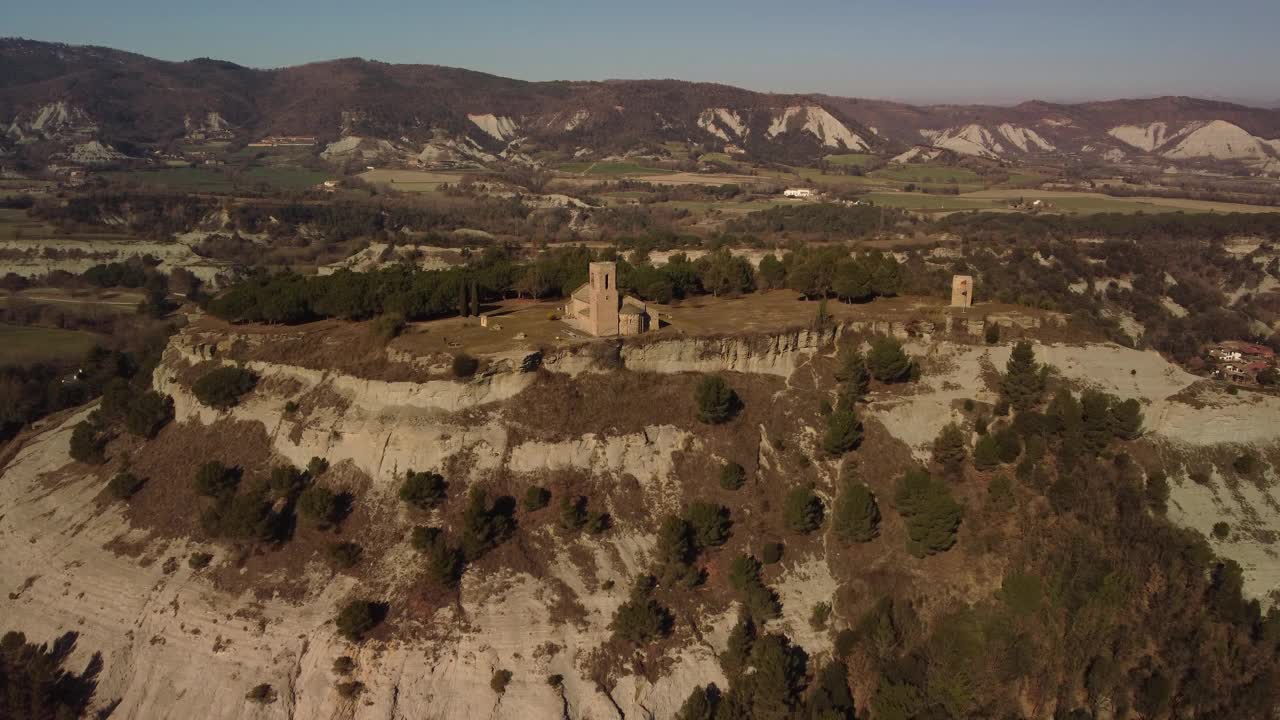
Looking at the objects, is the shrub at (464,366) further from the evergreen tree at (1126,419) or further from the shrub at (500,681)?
the evergreen tree at (1126,419)

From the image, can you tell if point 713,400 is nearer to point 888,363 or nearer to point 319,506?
point 888,363

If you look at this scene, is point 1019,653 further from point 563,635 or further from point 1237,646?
point 563,635

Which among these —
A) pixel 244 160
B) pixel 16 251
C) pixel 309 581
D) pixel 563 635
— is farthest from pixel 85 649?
pixel 244 160

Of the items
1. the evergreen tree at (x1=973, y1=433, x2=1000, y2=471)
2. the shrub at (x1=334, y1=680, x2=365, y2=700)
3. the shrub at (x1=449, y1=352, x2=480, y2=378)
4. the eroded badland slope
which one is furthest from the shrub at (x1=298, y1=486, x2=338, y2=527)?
the evergreen tree at (x1=973, y1=433, x2=1000, y2=471)

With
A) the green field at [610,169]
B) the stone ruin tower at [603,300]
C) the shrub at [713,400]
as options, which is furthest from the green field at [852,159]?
the shrub at [713,400]

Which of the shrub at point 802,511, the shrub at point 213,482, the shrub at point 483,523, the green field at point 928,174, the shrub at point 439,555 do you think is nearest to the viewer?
the shrub at point 439,555
